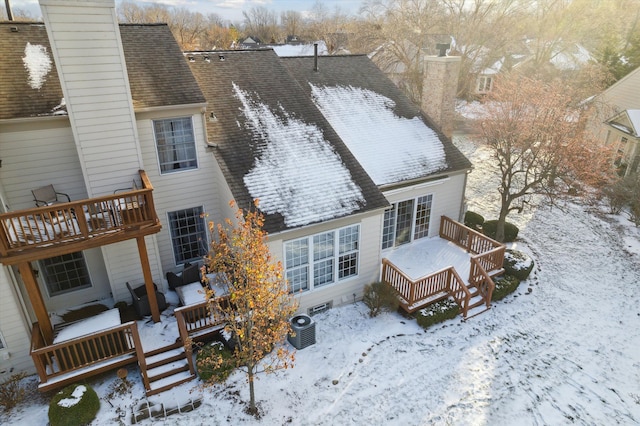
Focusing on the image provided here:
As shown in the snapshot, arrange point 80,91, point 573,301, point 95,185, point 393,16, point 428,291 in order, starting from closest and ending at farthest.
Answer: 1. point 80,91
2. point 95,185
3. point 428,291
4. point 573,301
5. point 393,16

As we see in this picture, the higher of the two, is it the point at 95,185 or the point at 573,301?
the point at 95,185

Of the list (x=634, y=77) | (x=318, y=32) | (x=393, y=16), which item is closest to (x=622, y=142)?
(x=634, y=77)

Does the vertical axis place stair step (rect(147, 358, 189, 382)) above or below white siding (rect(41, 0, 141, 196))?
below

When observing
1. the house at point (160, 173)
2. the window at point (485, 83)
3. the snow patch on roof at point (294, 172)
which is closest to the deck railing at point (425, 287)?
the house at point (160, 173)

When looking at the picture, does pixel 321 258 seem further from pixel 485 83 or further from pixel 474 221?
pixel 485 83

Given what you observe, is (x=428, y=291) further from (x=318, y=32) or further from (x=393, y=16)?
(x=318, y=32)

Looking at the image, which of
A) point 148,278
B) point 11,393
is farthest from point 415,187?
point 11,393

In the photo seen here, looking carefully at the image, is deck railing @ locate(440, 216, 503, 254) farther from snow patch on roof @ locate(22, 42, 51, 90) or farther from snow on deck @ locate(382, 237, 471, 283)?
snow patch on roof @ locate(22, 42, 51, 90)

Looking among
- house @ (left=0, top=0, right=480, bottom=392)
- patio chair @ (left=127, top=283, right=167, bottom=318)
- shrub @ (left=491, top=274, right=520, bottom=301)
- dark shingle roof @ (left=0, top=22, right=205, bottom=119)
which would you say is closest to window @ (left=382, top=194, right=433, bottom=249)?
house @ (left=0, top=0, right=480, bottom=392)
